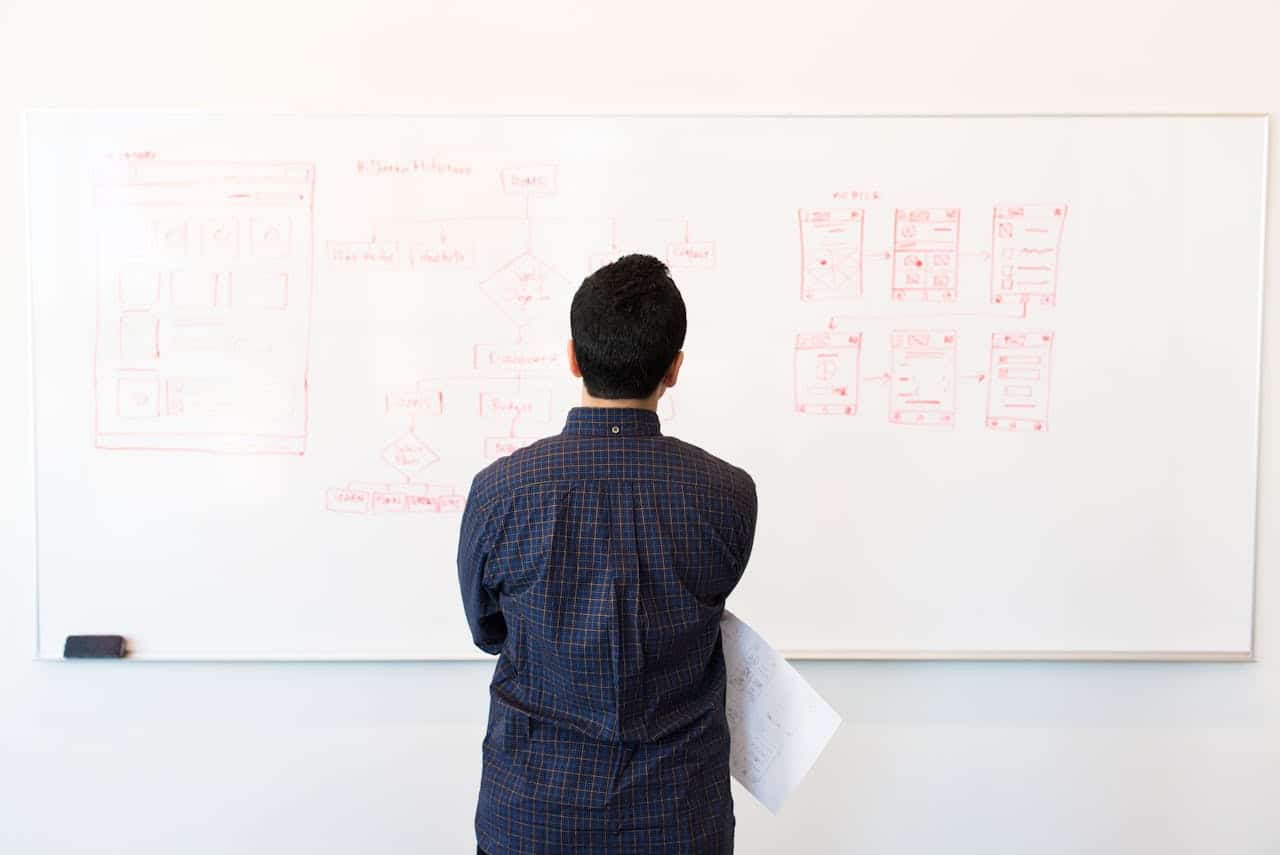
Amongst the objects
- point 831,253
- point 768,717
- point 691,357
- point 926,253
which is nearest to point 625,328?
point 768,717

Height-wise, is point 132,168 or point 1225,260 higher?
point 132,168

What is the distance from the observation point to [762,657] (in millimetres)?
1371

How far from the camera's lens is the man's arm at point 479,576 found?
3.92 feet

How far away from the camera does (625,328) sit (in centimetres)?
115

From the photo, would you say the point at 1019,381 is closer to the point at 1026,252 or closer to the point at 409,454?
the point at 1026,252

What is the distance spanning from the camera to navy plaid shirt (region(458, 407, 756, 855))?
115cm

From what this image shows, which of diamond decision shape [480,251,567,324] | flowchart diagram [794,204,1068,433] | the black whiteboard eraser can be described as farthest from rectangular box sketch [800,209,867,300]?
the black whiteboard eraser

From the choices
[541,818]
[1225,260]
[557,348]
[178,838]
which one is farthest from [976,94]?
[178,838]

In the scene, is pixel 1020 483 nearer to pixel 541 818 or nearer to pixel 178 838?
pixel 541 818

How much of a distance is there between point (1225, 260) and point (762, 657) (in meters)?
1.43

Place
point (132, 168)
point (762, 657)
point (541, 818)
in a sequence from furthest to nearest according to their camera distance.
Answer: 1. point (132, 168)
2. point (762, 657)
3. point (541, 818)

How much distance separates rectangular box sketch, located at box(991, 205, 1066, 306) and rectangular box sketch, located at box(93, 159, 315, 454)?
147 cm

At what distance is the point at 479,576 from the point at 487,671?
87cm

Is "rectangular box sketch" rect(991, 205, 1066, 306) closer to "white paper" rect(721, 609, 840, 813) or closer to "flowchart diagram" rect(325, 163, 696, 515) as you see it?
"flowchart diagram" rect(325, 163, 696, 515)
